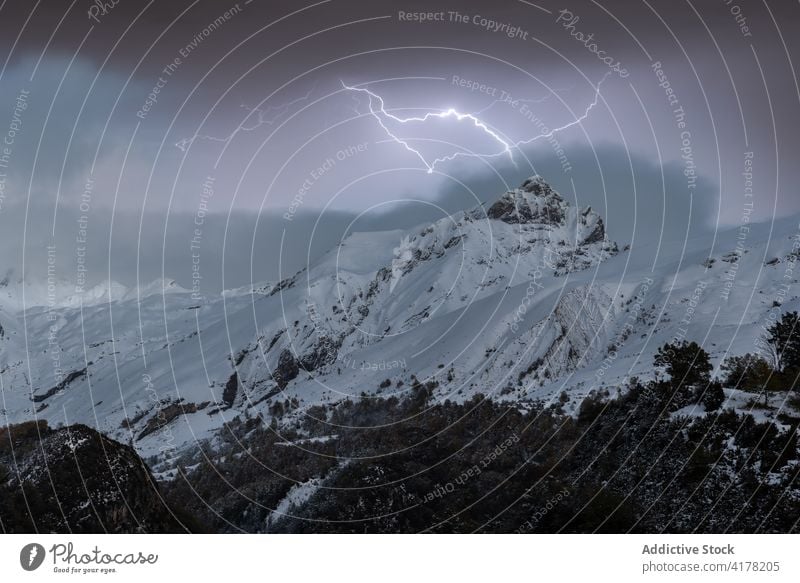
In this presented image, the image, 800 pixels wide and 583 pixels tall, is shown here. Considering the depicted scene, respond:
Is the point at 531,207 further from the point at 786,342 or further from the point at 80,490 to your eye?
the point at 80,490

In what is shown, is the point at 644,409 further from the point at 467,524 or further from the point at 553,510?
the point at 467,524

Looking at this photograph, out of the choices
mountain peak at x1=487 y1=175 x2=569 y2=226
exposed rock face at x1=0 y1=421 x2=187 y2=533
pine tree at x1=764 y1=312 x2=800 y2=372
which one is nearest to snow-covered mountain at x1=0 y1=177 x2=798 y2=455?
mountain peak at x1=487 y1=175 x2=569 y2=226

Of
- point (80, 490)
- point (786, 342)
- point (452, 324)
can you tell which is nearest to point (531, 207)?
point (452, 324)

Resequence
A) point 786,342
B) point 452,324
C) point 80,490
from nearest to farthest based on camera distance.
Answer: point 80,490
point 786,342
point 452,324

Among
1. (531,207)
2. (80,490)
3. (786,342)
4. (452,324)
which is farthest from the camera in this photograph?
(531,207)

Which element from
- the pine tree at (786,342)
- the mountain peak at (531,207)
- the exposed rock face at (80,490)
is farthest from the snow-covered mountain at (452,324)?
the exposed rock face at (80,490)

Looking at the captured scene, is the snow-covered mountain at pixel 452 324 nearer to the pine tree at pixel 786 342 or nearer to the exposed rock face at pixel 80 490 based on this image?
the pine tree at pixel 786 342

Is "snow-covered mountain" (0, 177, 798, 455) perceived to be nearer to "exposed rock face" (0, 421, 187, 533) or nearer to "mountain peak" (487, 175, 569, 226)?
"mountain peak" (487, 175, 569, 226)
